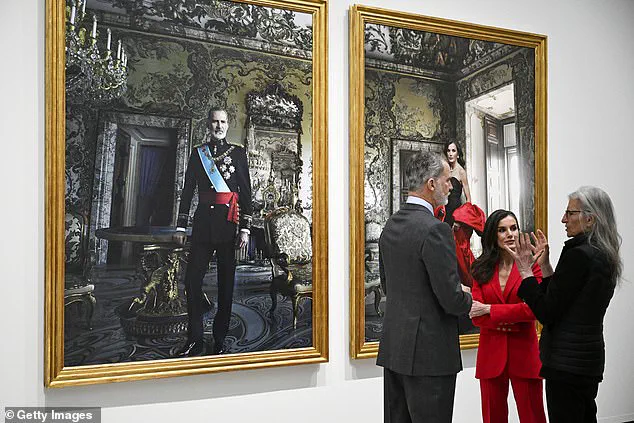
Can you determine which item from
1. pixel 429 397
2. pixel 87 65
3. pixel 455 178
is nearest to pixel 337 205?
pixel 455 178

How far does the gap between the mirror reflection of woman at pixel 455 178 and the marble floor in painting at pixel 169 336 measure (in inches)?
41.6

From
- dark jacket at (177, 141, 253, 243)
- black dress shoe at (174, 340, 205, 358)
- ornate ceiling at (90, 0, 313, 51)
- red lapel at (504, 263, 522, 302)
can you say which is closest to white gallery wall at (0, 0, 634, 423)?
black dress shoe at (174, 340, 205, 358)

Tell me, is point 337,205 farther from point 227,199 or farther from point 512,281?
point 512,281

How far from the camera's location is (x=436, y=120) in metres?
3.85

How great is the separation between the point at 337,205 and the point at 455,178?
794 millimetres

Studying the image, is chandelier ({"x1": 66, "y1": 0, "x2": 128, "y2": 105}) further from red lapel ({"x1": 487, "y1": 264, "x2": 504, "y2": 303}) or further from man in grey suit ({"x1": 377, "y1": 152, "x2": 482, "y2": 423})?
red lapel ({"x1": 487, "y1": 264, "x2": 504, "y2": 303})

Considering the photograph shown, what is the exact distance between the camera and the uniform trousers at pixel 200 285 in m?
3.25

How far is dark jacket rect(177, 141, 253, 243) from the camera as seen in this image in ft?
10.7

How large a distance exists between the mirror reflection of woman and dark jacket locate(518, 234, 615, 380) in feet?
3.47

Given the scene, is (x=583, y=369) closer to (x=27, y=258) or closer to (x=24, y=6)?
(x=27, y=258)

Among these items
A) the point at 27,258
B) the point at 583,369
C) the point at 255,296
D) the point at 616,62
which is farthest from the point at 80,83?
the point at 616,62

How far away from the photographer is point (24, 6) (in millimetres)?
2984
